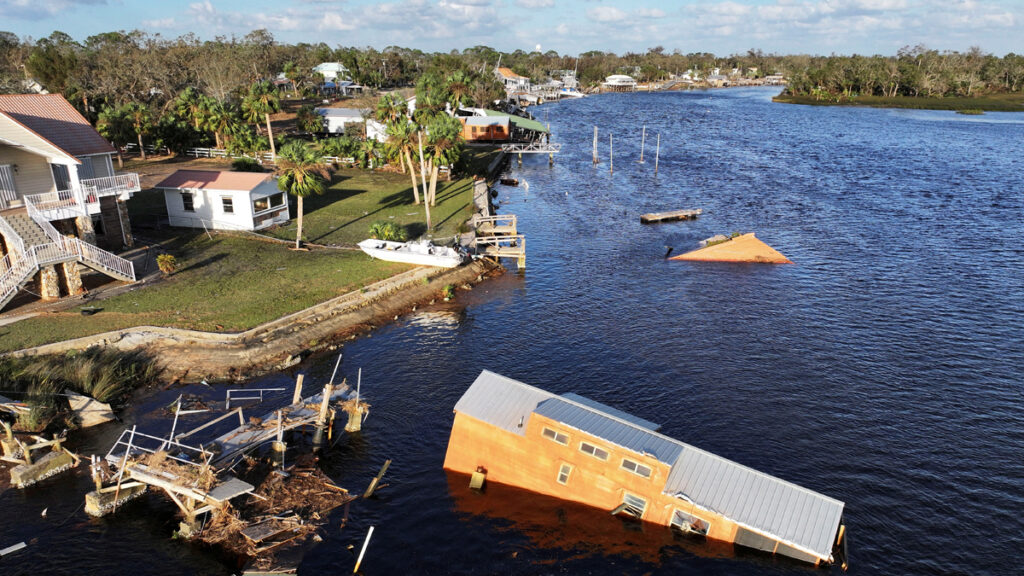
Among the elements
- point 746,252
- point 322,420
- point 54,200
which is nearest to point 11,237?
point 54,200

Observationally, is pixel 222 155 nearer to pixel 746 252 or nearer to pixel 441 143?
pixel 441 143

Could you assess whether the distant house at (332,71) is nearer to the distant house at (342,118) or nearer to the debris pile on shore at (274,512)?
the distant house at (342,118)

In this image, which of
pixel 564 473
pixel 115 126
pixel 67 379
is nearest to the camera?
pixel 564 473

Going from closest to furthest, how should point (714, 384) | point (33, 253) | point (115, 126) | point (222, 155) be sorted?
point (714, 384), point (33, 253), point (115, 126), point (222, 155)

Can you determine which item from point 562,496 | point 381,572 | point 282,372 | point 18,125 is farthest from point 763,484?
point 18,125

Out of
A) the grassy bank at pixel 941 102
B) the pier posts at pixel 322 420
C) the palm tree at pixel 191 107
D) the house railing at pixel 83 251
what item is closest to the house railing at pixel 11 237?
the house railing at pixel 83 251

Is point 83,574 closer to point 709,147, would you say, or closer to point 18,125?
point 18,125
